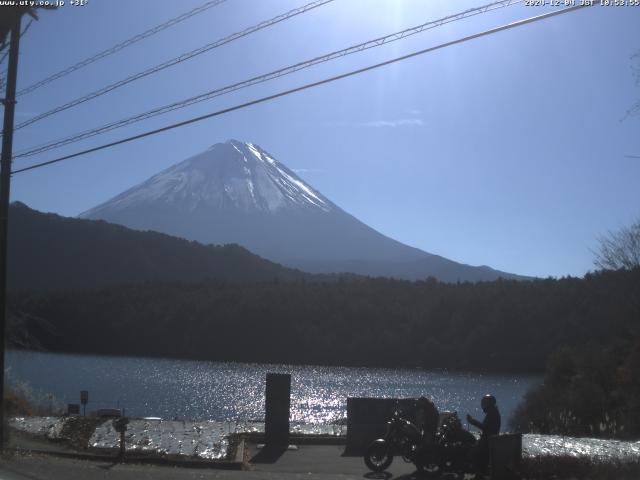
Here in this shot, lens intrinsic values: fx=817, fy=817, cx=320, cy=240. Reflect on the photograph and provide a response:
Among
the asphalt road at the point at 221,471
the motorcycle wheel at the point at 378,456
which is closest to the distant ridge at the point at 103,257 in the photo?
the asphalt road at the point at 221,471

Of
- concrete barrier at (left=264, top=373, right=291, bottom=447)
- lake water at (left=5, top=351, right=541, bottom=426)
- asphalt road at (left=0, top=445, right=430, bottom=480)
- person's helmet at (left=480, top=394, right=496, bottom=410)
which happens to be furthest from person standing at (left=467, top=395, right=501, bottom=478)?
lake water at (left=5, top=351, right=541, bottom=426)

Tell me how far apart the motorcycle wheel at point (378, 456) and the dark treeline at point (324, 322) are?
4801 cm

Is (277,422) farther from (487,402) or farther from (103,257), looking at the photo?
(103,257)

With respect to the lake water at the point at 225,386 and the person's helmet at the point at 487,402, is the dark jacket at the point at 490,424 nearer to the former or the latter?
the person's helmet at the point at 487,402

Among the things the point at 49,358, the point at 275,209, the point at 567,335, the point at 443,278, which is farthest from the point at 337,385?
the point at 275,209

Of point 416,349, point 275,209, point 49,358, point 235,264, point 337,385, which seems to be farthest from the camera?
point 275,209

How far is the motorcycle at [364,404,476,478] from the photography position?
1127 cm

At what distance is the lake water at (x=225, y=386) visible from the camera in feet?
126

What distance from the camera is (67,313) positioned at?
7431 cm

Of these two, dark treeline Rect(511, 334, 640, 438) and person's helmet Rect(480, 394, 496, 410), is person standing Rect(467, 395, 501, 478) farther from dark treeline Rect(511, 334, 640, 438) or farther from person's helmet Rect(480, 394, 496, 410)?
dark treeline Rect(511, 334, 640, 438)

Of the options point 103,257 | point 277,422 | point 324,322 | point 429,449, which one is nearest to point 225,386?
point 324,322

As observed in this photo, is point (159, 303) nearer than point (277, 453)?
No

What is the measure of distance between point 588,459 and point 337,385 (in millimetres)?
42309

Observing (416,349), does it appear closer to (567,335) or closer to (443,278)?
(567,335)
